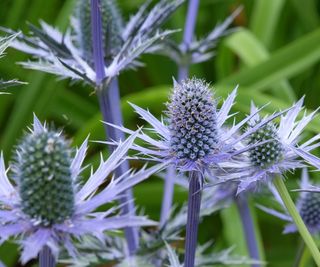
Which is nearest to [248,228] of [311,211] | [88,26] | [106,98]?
[311,211]

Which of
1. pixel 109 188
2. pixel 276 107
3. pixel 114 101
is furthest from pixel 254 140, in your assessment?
pixel 276 107

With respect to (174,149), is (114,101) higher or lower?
higher

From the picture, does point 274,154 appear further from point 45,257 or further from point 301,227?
point 45,257

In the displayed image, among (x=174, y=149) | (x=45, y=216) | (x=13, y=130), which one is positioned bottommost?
(x=45, y=216)

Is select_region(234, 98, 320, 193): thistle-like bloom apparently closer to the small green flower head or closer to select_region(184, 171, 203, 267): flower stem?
select_region(184, 171, 203, 267): flower stem

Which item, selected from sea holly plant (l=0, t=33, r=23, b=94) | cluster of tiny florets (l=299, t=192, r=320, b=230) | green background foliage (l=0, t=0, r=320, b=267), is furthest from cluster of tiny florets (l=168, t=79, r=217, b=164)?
green background foliage (l=0, t=0, r=320, b=267)

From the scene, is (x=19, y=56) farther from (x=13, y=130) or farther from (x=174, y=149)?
(x=174, y=149)

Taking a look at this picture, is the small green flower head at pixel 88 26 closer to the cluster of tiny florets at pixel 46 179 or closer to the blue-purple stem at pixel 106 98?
the blue-purple stem at pixel 106 98

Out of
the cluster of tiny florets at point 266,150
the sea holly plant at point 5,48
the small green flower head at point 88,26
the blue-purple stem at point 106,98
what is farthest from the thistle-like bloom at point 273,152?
the small green flower head at point 88,26
